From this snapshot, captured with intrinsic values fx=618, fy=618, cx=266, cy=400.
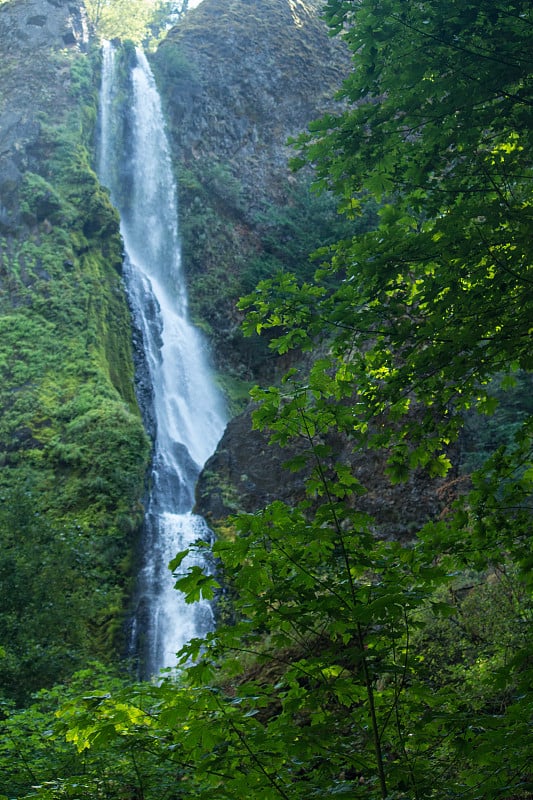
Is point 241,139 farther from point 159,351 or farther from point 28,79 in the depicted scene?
point 159,351

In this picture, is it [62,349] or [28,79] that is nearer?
[62,349]

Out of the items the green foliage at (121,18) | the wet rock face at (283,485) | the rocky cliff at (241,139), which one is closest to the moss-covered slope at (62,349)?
the wet rock face at (283,485)

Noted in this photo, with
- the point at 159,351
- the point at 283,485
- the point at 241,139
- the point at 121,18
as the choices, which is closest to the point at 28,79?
the point at 241,139

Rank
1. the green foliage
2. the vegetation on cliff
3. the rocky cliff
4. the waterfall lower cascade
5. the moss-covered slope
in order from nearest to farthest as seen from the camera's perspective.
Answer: the vegetation on cliff → the moss-covered slope → the waterfall lower cascade → the rocky cliff → the green foliage

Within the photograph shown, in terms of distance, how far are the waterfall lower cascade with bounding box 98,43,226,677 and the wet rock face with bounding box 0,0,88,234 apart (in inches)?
85.0

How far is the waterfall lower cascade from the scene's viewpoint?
1280 centimetres

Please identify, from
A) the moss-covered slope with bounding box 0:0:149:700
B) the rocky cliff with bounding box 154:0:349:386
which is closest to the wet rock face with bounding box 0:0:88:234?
the moss-covered slope with bounding box 0:0:149:700

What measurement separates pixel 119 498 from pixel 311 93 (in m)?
26.7

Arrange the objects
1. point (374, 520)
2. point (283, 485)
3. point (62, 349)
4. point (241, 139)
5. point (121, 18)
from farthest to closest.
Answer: point (121, 18)
point (241, 139)
point (62, 349)
point (283, 485)
point (374, 520)

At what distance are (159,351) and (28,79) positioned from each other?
45.4ft

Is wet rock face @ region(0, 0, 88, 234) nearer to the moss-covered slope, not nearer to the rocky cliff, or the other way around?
the moss-covered slope

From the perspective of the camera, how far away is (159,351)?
2228 cm

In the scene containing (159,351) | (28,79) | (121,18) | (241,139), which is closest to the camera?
(159,351)

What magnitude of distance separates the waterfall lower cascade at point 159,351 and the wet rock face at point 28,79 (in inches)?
85.0
